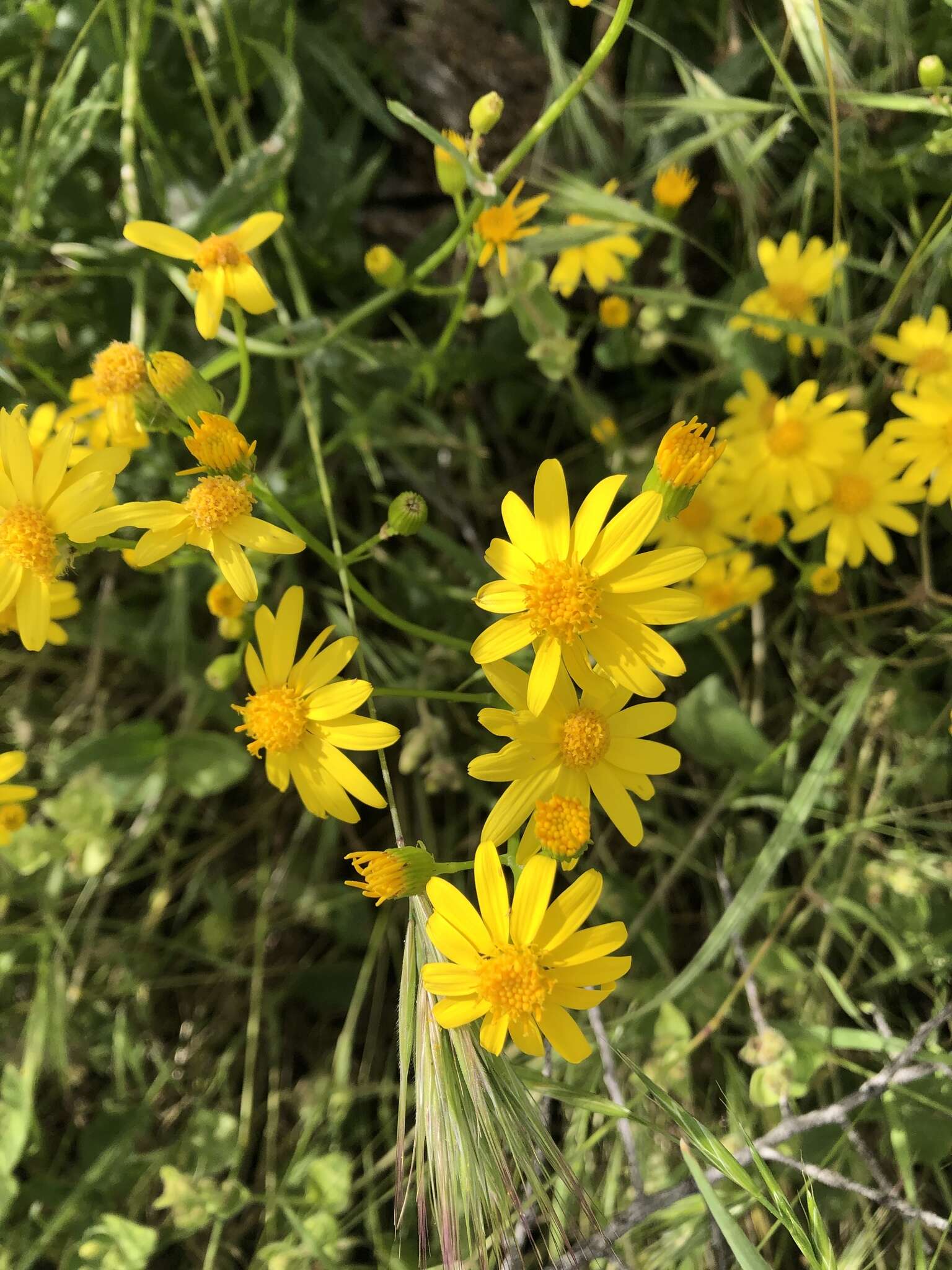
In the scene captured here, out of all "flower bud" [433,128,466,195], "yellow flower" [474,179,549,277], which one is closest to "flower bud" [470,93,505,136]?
"flower bud" [433,128,466,195]

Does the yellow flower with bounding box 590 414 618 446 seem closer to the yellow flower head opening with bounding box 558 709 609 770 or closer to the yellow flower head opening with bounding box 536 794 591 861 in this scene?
the yellow flower head opening with bounding box 558 709 609 770

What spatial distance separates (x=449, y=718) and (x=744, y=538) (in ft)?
2.51

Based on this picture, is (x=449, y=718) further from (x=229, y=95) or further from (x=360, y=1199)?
(x=229, y=95)

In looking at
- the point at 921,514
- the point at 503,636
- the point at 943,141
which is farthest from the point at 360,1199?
the point at 943,141

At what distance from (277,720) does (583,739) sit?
46 cm

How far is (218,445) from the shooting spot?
1228 mm

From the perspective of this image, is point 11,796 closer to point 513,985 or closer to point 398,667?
point 398,667

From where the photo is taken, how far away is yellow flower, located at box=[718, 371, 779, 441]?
5.82 ft

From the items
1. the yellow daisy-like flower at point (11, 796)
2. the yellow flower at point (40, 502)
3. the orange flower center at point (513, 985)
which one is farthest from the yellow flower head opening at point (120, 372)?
the orange flower center at point (513, 985)

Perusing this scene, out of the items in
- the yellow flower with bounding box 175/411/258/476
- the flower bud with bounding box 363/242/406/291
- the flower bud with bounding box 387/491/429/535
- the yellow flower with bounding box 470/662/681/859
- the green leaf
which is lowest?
the green leaf

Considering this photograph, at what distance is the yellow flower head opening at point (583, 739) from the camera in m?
1.25

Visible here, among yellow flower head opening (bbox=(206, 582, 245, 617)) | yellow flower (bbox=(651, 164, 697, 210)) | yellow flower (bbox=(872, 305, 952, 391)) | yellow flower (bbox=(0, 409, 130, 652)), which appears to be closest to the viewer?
yellow flower (bbox=(0, 409, 130, 652))

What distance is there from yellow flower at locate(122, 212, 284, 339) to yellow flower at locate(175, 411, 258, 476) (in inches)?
A: 9.2

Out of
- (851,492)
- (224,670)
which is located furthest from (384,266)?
(851,492)
